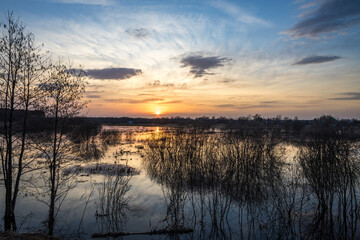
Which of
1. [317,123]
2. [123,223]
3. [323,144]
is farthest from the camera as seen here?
[317,123]

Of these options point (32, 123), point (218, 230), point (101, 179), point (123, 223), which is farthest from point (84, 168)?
point (218, 230)

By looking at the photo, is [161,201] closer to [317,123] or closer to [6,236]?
[6,236]

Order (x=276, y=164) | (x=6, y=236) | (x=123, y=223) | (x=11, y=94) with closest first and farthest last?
1. (x=6, y=236)
2. (x=11, y=94)
3. (x=123, y=223)
4. (x=276, y=164)

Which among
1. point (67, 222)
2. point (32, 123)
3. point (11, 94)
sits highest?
point (11, 94)

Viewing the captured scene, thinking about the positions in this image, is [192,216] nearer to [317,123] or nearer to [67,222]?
[67,222]

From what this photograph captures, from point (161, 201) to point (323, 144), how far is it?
1123 centimetres

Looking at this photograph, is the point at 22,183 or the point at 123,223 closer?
the point at 123,223

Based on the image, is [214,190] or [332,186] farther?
[214,190]

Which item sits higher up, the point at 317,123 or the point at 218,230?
the point at 317,123

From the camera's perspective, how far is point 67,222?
12.8m

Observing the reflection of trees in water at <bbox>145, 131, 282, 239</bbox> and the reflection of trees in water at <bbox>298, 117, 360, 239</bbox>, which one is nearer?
the reflection of trees in water at <bbox>298, 117, 360, 239</bbox>

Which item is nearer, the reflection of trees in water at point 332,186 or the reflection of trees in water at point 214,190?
the reflection of trees in water at point 332,186

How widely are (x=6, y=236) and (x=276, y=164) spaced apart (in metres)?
21.6

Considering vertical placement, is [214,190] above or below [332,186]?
below
